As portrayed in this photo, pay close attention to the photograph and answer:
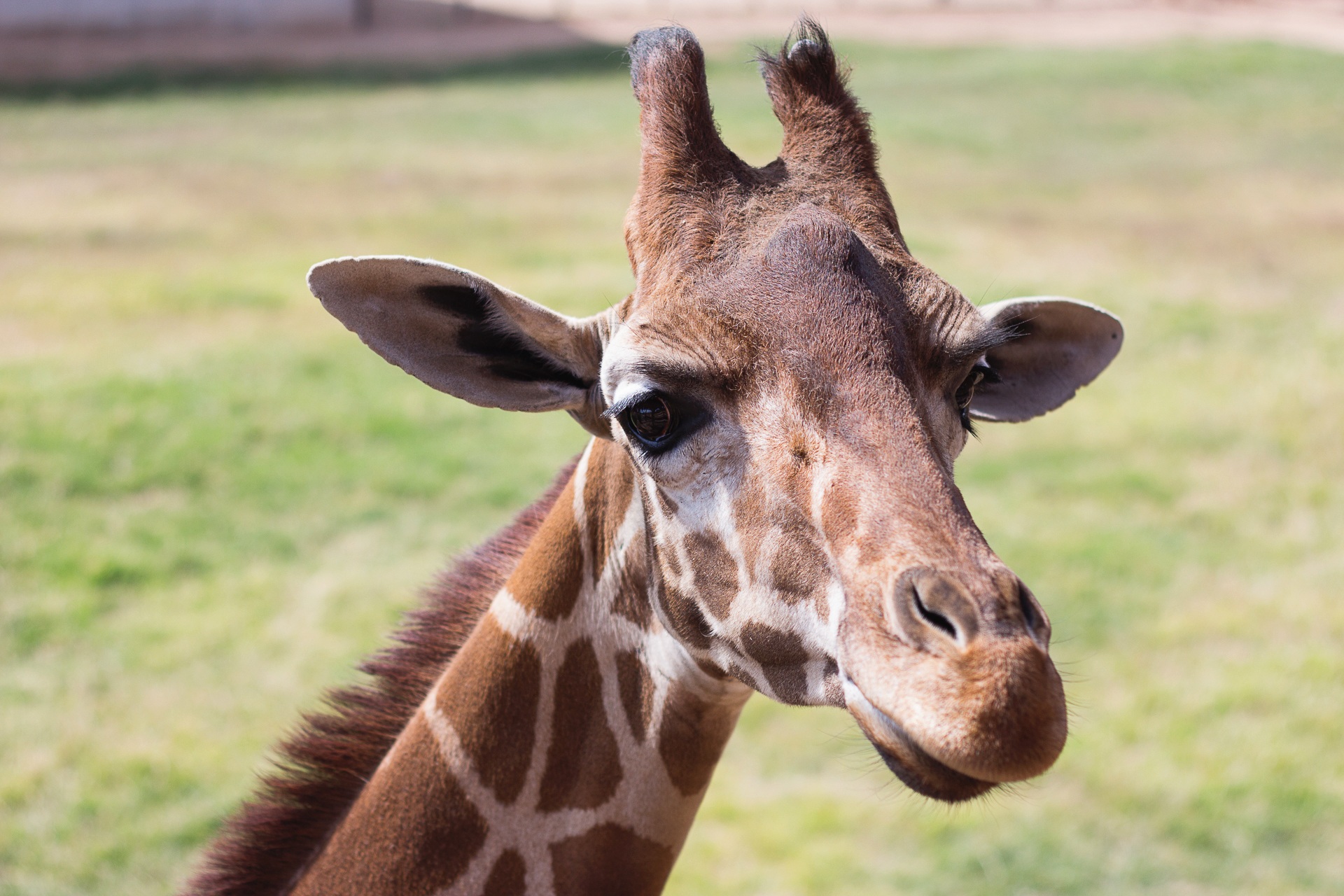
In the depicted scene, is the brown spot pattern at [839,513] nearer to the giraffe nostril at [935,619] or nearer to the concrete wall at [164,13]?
the giraffe nostril at [935,619]

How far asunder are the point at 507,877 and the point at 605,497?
93 centimetres

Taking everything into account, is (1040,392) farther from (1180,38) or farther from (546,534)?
A: (1180,38)

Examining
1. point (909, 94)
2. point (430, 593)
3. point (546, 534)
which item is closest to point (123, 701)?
point (430, 593)

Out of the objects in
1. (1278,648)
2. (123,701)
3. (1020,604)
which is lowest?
(123,701)

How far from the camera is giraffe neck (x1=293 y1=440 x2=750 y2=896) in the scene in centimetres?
301

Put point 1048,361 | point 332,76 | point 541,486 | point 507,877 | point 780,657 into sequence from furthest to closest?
point 332,76 → point 541,486 → point 1048,361 → point 507,877 → point 780,657

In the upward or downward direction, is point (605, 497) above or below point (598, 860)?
above

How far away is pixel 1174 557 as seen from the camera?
872 cm

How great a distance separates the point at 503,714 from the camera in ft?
9.96

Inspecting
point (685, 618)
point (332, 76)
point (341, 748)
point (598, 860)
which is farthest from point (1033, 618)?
point (332, 76)

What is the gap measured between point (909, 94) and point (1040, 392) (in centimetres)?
2084

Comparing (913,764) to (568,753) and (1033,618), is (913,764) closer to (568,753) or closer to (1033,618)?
(1033,618)

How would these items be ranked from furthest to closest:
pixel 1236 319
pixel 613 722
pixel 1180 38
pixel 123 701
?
pixel 1180 38 → pixel 1236 319 → pixel 123 701 → pixel 613 722

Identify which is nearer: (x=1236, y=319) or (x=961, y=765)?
(x=961, y=765)
